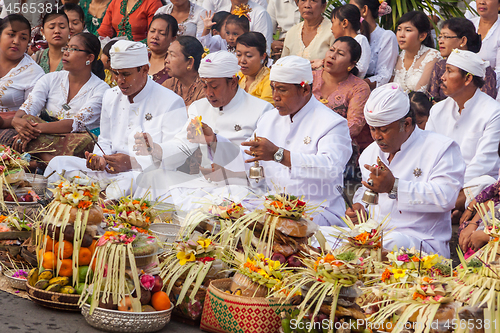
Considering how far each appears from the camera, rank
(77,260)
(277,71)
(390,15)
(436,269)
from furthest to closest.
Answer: (390,15), (277,71), (77,260), (436,269)

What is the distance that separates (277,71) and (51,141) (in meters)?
2.93

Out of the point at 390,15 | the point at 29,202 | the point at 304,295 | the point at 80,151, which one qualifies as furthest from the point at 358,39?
the point at 304,295

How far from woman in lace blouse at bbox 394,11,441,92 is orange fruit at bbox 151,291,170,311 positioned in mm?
4362

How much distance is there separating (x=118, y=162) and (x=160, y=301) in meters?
2.60

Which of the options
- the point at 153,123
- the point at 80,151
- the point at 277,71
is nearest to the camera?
the point at 277,71

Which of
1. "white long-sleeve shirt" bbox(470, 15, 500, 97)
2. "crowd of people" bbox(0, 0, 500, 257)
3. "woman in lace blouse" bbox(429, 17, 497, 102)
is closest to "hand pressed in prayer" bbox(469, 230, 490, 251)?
"crowd of people" bbox(0, 0, 500, 257)

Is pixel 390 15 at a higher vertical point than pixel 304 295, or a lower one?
higher

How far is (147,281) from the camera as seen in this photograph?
9.46ft

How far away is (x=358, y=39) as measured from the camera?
21.0 feet

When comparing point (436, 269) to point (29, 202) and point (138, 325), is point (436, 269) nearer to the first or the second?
point (138, 325)

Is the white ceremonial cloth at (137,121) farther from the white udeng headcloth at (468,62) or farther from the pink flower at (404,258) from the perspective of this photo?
the pink flower at (404,258)

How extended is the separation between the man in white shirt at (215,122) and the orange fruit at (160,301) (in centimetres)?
201

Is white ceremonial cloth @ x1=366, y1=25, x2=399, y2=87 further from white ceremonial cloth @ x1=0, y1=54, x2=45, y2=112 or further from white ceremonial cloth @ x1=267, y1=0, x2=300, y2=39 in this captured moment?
white ceremonial cloth @ x1=0, y1=54, x2=45, y2=112

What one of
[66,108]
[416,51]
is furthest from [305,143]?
[66,108]
